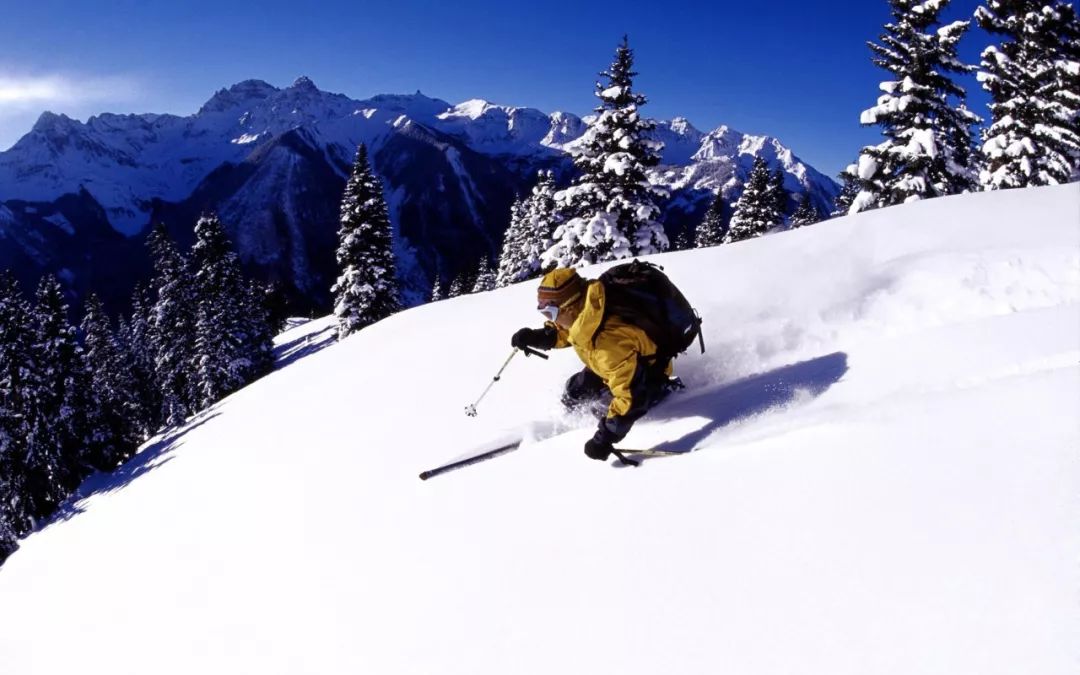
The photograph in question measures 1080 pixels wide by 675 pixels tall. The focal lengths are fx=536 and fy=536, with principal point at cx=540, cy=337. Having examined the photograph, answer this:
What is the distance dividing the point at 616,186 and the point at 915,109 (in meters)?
11.5

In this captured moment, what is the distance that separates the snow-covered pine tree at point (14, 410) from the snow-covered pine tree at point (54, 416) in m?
0.23

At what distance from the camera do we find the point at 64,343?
1066 inches

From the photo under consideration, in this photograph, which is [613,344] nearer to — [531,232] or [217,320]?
[217,320]

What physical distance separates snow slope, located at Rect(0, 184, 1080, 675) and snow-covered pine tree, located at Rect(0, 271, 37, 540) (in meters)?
21.6

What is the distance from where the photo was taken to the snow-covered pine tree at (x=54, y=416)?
24156 mm

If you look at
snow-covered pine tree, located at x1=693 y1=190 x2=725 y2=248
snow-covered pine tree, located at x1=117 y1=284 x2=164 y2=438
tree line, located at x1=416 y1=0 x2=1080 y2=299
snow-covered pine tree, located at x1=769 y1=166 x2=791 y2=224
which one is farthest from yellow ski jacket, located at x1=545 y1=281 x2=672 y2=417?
snow-covered pine tree, located at x1=117 y1=284 x2=164 y2=438

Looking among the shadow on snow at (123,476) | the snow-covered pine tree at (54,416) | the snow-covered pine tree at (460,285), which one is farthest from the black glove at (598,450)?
the snow-covered pine tree at (460,285)

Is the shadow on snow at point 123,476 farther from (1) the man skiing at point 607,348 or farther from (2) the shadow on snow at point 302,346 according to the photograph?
(2) the shadow on snow at point 302,346

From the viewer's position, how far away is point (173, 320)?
130ft

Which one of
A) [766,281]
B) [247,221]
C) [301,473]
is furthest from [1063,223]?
[247,221]

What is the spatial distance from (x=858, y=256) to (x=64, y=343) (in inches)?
1363

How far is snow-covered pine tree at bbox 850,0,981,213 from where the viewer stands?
19.6 m

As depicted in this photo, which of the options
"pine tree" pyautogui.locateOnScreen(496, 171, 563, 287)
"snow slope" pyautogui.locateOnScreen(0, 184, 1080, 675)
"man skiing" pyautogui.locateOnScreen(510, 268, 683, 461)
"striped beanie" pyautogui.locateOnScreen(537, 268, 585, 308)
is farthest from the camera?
"pine tree" pyautogui.locateOnScreen(496, 171, 563, 287)

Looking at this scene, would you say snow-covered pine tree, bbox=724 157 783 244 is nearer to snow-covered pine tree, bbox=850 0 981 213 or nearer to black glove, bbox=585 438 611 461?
snow-covered pine tree, bbox=850 0 981 213
